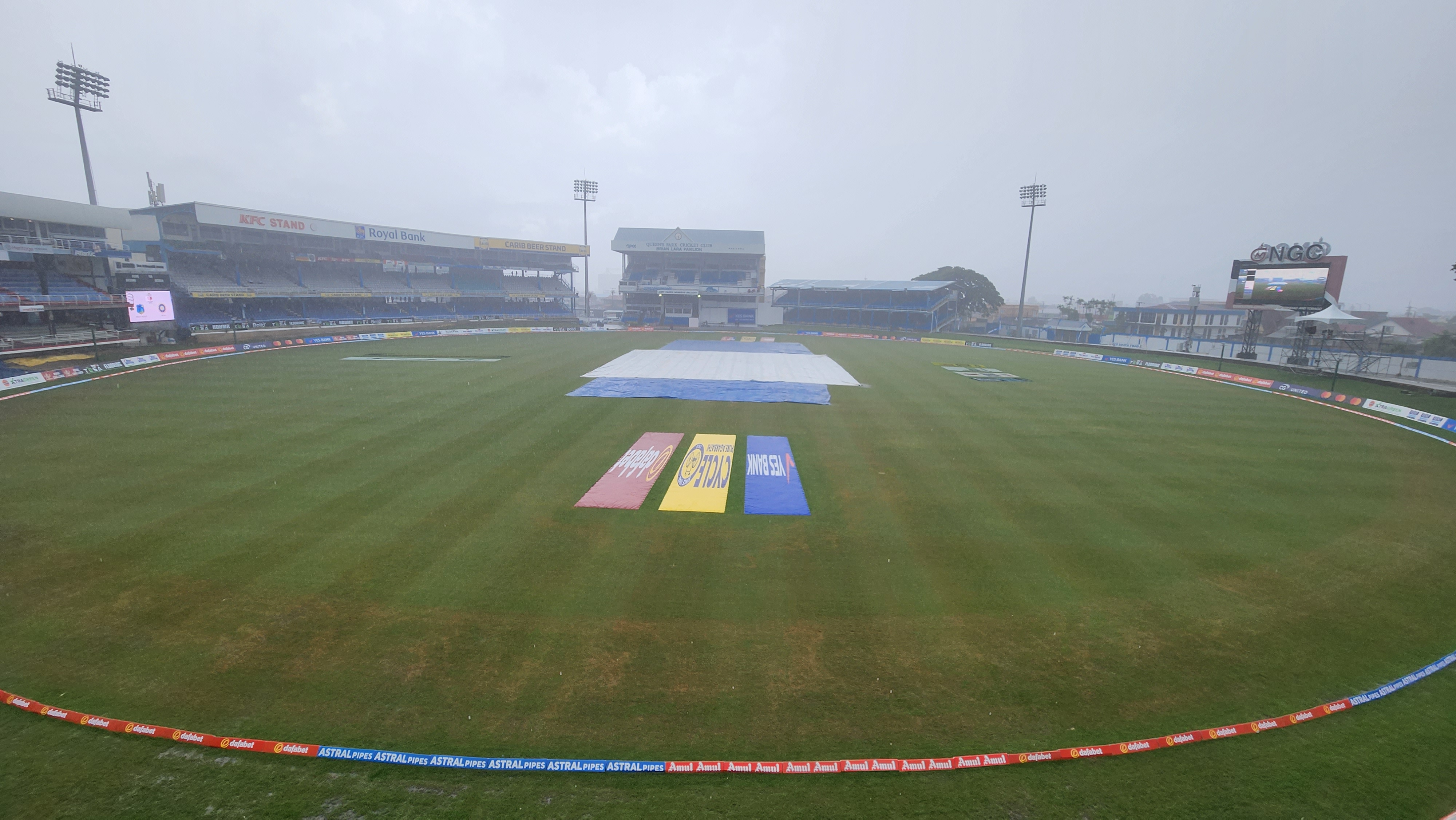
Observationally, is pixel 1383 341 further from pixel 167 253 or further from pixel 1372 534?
pixel 167 253

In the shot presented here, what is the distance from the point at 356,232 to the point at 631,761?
6376cm

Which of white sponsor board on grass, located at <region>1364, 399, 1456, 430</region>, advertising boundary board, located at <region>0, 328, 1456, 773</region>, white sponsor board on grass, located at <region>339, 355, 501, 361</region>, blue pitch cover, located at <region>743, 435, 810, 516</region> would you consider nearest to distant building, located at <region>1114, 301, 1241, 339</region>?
white sponsor board on grass, located at <region>1364, 399, 1456, 430</region>

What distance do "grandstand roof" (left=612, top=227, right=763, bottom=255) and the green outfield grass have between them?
6179 centimetres

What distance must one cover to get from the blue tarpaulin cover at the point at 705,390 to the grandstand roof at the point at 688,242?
50.6 m

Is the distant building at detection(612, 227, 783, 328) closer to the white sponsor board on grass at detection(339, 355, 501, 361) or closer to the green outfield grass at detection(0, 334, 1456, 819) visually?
the white sponsor board on grass at detection(339, 355, 501, 361)

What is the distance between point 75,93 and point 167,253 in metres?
12.3

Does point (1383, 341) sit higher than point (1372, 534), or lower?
higher

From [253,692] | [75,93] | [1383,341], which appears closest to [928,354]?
[1383,341]

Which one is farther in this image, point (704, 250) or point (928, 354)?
point (704, 250)

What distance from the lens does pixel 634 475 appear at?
46.0 ft

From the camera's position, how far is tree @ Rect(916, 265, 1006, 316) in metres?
83.2

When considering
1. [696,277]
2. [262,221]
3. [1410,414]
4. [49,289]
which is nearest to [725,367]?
[1410,414]

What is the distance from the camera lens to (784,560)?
9977mm

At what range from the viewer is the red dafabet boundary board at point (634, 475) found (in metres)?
12.3
